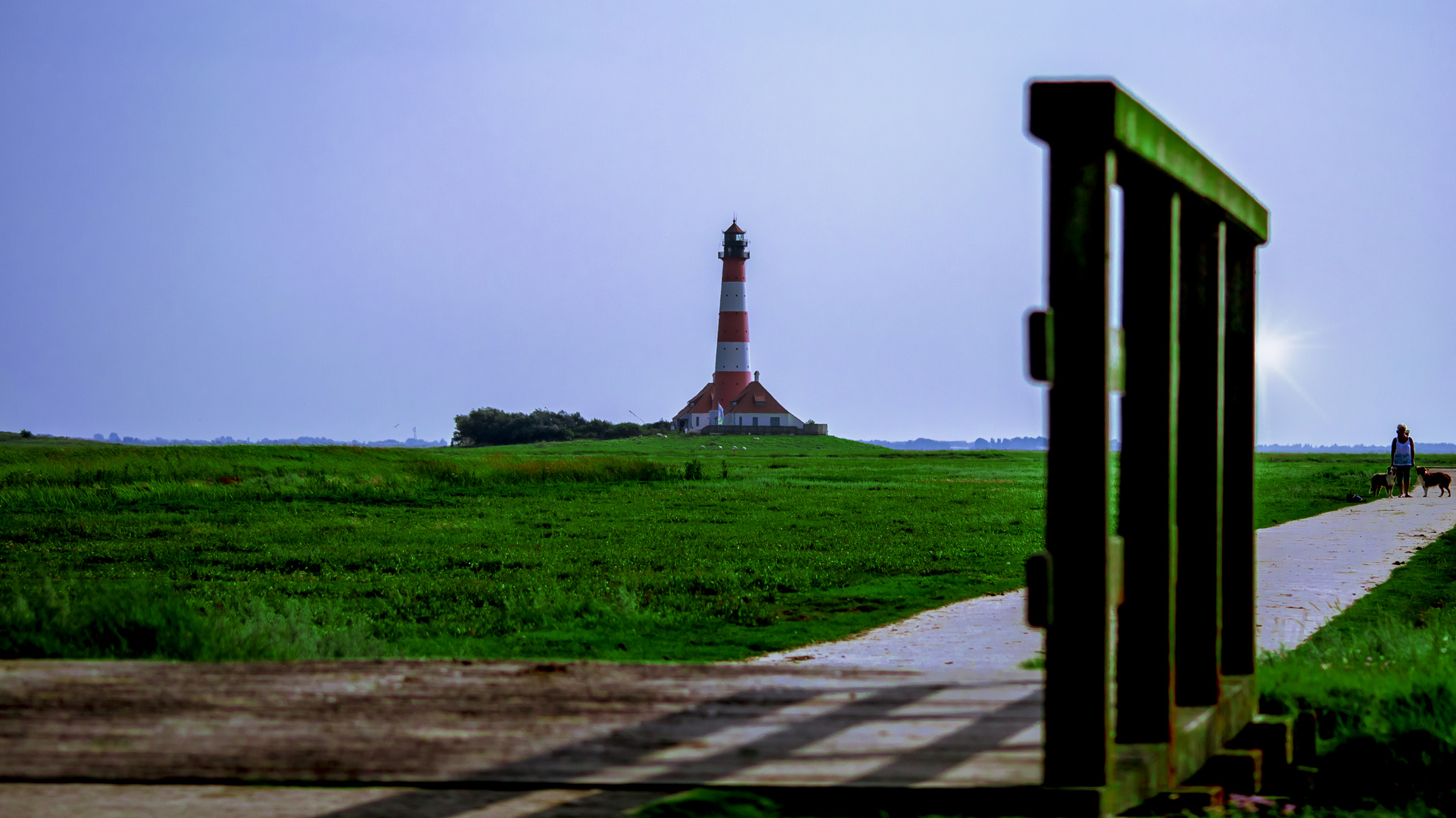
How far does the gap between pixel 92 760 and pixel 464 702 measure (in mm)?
1071

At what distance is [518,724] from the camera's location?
12.3 feet

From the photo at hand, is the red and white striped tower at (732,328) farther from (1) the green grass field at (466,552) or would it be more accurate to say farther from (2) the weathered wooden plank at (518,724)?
(2) the weathered wooden plank at (518,724)

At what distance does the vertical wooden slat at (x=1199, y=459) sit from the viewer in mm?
3889

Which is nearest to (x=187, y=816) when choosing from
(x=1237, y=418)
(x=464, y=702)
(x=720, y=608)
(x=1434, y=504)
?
(x=464, y=702)

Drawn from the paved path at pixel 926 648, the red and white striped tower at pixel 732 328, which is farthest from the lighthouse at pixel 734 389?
the paved path at pixel 926 648

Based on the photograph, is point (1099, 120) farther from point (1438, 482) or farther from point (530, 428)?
point (530, 428)

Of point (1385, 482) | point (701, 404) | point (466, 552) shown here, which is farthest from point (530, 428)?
point (466, 552)

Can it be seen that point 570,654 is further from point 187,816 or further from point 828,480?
point 828,480

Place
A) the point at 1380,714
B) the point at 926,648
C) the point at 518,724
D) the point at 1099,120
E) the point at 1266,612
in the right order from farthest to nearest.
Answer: the point at 1266,612
the point at 926,648
the point at 1380,714
the point at 518,724
the point at 1099,120

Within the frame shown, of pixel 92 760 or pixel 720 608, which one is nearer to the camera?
pixel 92 760

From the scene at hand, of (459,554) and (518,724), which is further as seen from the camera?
(459,554)

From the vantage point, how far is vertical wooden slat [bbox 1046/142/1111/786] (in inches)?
115

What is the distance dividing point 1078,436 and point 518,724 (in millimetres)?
1913

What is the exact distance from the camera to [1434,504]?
21.1 metres
